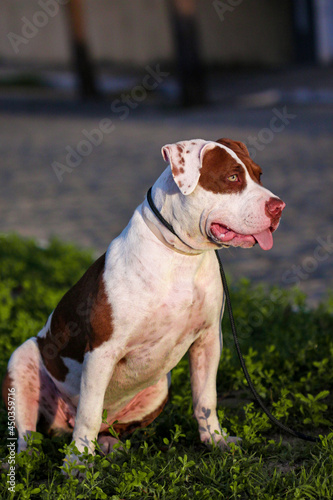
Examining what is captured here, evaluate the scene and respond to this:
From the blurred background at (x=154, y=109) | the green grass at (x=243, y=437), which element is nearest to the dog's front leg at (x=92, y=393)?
the green grass at (x=243, y=437)

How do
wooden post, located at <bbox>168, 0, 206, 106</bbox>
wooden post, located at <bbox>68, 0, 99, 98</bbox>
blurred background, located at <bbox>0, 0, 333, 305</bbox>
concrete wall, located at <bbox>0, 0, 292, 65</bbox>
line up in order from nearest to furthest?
blurred background, located at <bbox>0, 0, 333, 305</bbox>
wooden post, located at <bbox>168, 0, 206, 106</bbox>
wooden post, located at <bbox>68, 0, 99, 98</bbox>
concrete wall, located at <bbox>0, 0, 292, 65</bbox>

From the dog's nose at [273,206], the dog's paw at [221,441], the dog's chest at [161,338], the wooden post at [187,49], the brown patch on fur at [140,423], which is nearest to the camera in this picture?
the dog's nose at [273,206]

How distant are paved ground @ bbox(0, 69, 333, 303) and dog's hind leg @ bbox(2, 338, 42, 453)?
3.04 m

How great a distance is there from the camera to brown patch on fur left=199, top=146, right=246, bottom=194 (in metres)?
3.02

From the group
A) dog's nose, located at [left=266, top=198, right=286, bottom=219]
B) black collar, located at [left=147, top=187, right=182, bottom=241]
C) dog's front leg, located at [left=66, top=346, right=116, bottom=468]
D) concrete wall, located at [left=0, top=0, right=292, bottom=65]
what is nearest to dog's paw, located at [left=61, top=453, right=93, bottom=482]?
dog's front leg, located at [left=66, top=346, right=116, bottom=468]

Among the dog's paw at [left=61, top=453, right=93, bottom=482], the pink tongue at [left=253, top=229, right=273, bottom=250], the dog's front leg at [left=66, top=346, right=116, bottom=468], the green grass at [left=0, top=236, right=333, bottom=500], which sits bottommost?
the green grass at [left=0, top=236, right=333, bottom=500]

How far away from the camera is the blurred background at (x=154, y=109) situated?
874 cm

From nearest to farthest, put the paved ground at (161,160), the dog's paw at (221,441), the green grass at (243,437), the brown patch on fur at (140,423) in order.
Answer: the green grass at (243,437)
the dog's paw at (221,441)
the brown patch on fur at (140,423)
the paved ground at (161,160)

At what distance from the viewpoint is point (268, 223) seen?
2977mm

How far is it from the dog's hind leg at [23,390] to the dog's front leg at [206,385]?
829 mm

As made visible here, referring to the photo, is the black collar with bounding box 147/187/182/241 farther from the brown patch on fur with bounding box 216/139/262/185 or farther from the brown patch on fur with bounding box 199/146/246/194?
the brown patch on fur with bounding box 216/139/262/185

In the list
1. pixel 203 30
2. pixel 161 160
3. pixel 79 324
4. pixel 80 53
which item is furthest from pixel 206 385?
pixel 203 30

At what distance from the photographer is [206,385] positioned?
11.6 feet

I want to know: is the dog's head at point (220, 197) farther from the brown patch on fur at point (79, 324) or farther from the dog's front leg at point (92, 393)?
the dog's front leg at point (92, 393)
